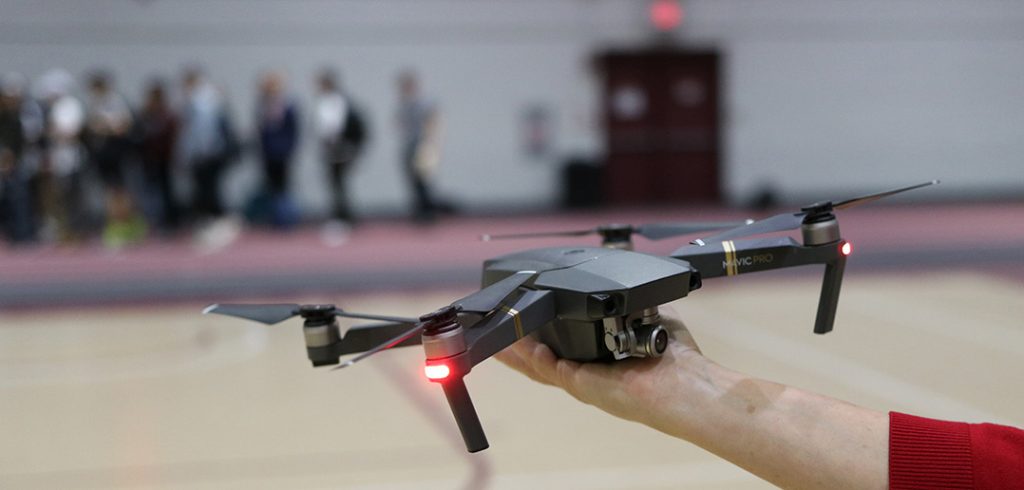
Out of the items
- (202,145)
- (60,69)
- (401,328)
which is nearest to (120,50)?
(60,69)

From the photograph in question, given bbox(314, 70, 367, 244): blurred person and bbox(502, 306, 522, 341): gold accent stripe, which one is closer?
bbox(502, 306, 522, 341): gold accent stripe

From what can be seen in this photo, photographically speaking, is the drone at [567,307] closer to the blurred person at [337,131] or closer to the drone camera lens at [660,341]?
the drone camera lens at [660,341]

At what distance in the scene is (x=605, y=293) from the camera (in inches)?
34.4

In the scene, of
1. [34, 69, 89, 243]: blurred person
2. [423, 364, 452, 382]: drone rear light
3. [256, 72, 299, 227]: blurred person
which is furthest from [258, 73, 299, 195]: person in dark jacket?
[423, 364, 452, 382]: drone rear light

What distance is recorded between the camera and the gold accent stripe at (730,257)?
101cm

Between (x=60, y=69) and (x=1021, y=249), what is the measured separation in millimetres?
10289

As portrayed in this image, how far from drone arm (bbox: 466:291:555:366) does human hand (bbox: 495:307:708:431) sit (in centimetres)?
13

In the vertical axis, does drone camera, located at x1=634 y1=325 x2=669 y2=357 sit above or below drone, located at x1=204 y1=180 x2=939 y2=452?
below

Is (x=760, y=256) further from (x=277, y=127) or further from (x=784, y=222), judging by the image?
(x=277, y=127)

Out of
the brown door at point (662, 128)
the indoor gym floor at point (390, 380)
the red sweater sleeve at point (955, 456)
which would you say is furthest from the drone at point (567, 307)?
the brown door at point (662, 128)

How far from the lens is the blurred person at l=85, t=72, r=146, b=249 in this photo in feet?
27.9

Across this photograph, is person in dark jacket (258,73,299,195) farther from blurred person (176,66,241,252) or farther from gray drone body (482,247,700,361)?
gray drone body (482,247,700,361)

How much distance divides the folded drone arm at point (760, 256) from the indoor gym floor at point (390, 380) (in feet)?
2.35

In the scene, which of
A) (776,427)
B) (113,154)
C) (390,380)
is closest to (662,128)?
(113,154)
